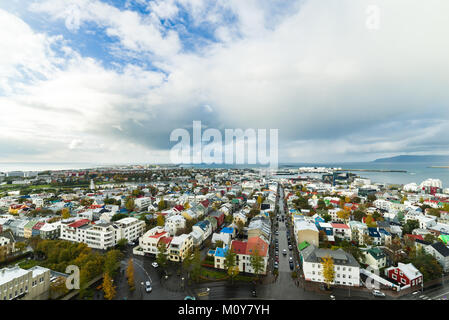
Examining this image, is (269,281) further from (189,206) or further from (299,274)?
(189,206)

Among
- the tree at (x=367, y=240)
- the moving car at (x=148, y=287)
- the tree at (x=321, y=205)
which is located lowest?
the moving car at (x=148, y=287)

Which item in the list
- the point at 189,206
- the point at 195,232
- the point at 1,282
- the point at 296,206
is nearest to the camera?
the point at 1,282

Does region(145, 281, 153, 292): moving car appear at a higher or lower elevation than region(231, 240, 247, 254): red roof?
lower

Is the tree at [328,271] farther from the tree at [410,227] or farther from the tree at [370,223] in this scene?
the tree at [410,227]

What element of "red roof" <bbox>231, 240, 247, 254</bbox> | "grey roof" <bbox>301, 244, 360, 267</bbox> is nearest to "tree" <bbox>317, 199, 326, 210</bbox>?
"grey roof" <bbox>301, 244, 360, 267</bbox>

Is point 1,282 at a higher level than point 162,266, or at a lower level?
higher

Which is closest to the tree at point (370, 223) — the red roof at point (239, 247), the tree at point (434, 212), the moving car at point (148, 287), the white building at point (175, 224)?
the tree at point (434, 212)

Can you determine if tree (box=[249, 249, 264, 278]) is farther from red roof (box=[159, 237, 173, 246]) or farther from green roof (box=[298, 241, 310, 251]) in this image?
red roof (box=[159, 237, 173, 246])

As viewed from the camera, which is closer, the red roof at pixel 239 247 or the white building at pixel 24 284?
the white building at pixel 24 284

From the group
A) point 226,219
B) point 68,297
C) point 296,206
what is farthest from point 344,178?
point 68,297

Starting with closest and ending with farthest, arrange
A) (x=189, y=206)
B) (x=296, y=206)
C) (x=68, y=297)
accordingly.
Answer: (x=68, y=297), (x=189, y=206), (x=296, y=206)

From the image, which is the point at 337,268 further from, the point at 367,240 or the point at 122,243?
the point at 122,243
